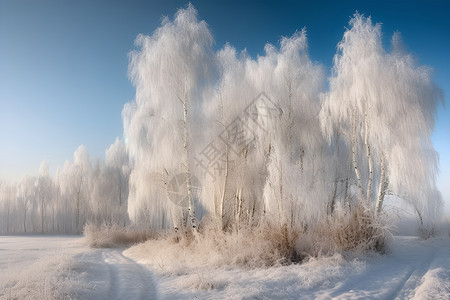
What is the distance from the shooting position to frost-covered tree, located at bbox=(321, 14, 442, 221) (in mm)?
9812

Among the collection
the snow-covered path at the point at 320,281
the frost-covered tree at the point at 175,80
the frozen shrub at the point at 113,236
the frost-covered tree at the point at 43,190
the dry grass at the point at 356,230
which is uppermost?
the frost-covered tree at the point at 175,80

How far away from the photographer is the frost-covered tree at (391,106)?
981cm

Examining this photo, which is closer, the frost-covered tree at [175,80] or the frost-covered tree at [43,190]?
the frost-covered tree at [175,80]

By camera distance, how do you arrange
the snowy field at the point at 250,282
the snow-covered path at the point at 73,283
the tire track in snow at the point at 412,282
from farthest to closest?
the tire track in snow at the point at 412,282 < the snowy field at the point at 250,282 < the snow-covered path at the point at 73,283

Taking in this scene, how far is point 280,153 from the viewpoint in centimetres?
973

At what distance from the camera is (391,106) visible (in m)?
9.88

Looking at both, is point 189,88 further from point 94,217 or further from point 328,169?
point 94,217

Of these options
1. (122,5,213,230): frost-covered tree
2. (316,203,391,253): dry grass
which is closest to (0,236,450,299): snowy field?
(316,203,391,253): dry grass

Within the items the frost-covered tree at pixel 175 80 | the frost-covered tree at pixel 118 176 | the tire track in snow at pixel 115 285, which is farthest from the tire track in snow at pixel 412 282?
the frost-covered tree at pixel 118 176

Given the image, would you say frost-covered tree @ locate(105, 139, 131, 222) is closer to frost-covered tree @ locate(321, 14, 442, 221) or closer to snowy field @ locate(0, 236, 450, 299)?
snowy field @ locate(0, 236, 450, 299)

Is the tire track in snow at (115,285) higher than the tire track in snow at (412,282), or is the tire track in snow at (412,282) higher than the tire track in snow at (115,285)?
the tire track in snow at (115,285)

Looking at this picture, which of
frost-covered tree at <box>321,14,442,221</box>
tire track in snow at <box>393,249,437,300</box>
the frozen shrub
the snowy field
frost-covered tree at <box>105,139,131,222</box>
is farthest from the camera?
frost-covered tree at <box>105,139,131,222</box>

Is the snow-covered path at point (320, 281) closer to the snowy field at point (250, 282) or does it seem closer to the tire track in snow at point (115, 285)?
the snowy field at point (250, 282)

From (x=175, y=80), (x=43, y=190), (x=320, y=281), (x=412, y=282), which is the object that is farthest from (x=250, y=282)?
(x=43, y=190)
